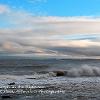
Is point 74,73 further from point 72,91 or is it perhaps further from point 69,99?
point 69,99

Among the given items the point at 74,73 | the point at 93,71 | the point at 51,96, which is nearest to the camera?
the point at 51,96

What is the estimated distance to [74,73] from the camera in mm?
39062

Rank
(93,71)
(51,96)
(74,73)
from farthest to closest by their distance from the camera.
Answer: (93,71) < (74,73) < (51,96)

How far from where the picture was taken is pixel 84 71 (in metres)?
42.7

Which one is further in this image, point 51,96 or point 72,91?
point 72,91

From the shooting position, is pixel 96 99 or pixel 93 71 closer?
pixel 96 99

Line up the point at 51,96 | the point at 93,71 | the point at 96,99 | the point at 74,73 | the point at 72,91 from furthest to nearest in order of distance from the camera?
the point at 93,71 < the point at 74,73 < the point at 72,91 < the point at 51,96 < the point at 96,99

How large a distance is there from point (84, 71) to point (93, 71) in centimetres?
142

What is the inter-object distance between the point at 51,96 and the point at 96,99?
2.52 m

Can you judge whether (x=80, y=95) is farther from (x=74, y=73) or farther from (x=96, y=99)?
(x=74, y=73)

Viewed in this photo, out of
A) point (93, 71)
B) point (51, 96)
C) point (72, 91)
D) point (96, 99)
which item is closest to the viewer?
point (96, 99)

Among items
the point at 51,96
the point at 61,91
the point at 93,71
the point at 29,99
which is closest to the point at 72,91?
the point at 61,91

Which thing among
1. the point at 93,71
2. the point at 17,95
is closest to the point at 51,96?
the point at 17,95

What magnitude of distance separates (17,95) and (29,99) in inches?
66.2
